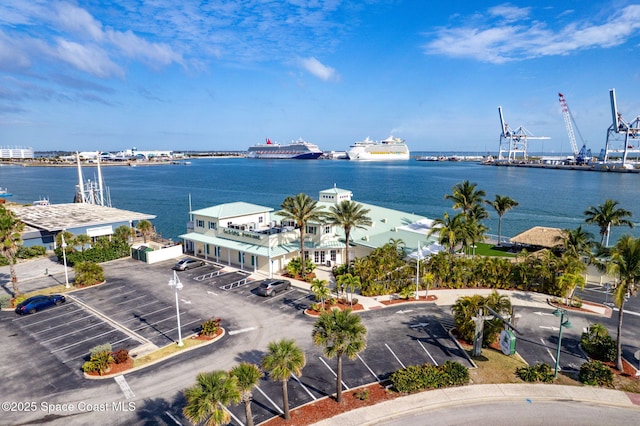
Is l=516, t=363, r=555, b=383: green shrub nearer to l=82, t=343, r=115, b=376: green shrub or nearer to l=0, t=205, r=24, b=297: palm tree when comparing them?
l=82, t=343, r=115, b=376: green shrub

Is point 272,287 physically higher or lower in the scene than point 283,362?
lower

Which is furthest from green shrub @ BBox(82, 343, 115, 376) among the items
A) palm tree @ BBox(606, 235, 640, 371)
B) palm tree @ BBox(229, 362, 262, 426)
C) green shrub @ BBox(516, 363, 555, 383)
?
palm tree @ BBox(606, 235, 640, 371)

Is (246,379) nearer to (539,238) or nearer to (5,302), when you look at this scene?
(5,302)

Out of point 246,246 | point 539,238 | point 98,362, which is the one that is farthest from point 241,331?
point 539,238

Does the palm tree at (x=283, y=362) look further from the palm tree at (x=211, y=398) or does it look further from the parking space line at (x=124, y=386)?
the parking space line at (x=124, y=386)

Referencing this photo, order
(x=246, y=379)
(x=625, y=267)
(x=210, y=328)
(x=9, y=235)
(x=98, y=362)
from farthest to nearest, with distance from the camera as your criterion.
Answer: (x=9, y=235), (x=210, y=328), (x=98, y=362), (x=625, y=267), (x=246, y=379)

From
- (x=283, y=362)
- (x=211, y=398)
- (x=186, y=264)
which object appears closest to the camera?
(x=211, y=398)

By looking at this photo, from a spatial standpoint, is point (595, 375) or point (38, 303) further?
point (38, 303)
